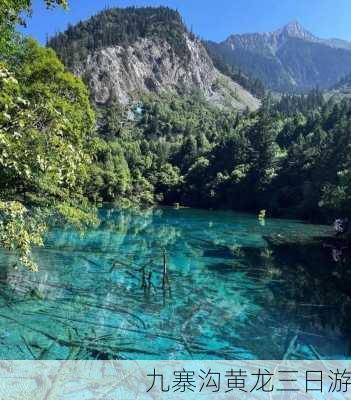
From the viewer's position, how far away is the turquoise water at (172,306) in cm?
1620

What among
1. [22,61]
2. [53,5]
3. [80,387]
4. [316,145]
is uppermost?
[316,145]

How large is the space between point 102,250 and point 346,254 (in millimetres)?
25427

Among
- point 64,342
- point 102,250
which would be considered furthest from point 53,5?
point 102,250

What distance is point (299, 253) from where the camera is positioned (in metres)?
43.1

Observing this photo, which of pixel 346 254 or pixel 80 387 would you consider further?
pixel 346 254

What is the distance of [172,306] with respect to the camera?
21.5 m

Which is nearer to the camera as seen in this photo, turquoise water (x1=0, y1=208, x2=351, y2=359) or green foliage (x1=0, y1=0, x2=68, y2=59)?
green foliage (x1=0, y1=0, x2=68, y2=59)

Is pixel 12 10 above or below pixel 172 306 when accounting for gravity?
above

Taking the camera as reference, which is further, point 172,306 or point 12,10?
point 172,306

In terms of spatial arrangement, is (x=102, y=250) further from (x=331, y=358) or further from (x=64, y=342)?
(x=331, y=358)

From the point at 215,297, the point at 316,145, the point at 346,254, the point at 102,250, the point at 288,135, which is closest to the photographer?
the point at 215,297

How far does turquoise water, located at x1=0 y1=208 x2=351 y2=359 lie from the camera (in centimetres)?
1620

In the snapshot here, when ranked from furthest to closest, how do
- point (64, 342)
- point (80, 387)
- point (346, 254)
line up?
point (346, 254) → point (64, 342) → point (80, 387)

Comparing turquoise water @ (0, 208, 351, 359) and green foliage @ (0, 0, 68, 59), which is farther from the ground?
green foliage @ (0, 0, 68, 59)
